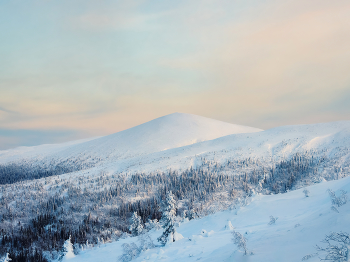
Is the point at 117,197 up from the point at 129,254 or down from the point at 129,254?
down

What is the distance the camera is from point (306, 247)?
45.3 ft

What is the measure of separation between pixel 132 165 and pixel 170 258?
12844cm

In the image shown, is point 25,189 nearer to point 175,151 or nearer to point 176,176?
point 176,176

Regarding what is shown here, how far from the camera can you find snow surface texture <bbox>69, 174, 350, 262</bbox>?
1466 cm

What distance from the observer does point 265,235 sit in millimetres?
20281

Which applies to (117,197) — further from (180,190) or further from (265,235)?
(265,235)

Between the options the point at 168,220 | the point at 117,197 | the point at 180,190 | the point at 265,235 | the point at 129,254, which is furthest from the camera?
the point at 180,190

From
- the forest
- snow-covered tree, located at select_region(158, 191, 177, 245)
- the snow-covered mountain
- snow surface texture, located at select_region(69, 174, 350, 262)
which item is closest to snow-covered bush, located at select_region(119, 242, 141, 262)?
snow surface texture, located at select_region(69, 174, 350, 262)

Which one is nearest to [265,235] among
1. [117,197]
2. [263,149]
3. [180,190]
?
[180,190]

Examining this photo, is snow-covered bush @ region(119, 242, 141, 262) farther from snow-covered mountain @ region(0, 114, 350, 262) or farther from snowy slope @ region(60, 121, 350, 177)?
snowy slope @ region(60, 121, 350, 177)

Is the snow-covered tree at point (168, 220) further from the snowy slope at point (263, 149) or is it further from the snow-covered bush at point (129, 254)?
the snowy slope at point (263, 149)

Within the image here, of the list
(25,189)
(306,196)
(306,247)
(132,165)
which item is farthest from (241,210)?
(25,189)

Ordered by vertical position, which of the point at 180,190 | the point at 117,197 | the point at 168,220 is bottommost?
the point at 180,190

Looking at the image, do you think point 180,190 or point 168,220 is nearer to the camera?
point 168,220
